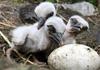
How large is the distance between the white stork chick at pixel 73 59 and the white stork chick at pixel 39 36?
184 millimetres

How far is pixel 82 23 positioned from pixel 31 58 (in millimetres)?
549

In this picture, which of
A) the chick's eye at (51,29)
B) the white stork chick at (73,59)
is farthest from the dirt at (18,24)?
the chick's eye at (51,29)

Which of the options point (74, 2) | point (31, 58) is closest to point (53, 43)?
point (31, 58)

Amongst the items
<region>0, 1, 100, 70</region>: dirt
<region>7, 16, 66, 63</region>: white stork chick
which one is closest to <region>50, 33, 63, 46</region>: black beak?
<region>7, 16, 66, 63</region>: white stork chick

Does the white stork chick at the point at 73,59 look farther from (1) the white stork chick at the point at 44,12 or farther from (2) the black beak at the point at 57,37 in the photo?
(1) the white stork chick at the point at 44,12

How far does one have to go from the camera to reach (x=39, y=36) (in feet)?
8.88

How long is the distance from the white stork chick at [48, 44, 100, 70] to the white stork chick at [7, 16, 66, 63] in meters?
0.18

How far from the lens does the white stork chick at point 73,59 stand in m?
2.41

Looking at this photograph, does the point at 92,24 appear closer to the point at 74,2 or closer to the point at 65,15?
the point at 65,15

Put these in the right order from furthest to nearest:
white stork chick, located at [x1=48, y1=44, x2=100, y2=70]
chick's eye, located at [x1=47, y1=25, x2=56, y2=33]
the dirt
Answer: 1. the dirt
2. chick's eye, located at [x1=47, y1=25, x2=56, y2=33]
3. white stork chick, located at [x1=48, y1=44, x2=100, y2=70]

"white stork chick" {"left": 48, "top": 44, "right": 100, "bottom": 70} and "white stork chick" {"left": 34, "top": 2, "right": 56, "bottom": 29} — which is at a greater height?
"white stork chick" {"left": 34, "top": 2, "right": 56, "bottom": 29}

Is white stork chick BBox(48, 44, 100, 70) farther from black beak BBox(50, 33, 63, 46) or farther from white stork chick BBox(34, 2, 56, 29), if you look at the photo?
white stork chick BBox(34, 2, 56, 29)

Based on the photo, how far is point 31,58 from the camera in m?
2.82

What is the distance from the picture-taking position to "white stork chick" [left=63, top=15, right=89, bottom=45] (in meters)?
2.73
